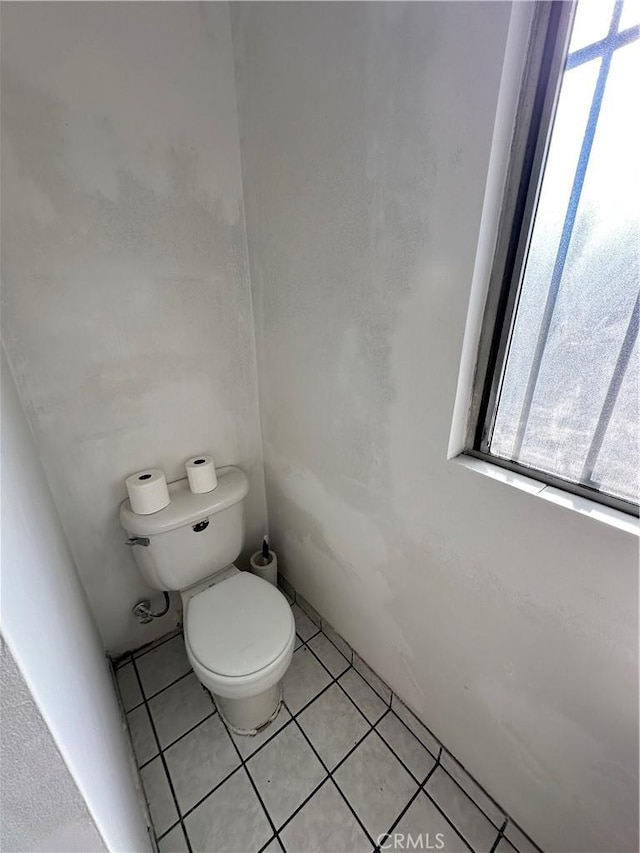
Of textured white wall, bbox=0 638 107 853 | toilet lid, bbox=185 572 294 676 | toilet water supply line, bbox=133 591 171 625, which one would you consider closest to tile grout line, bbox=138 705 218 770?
toilet water supply line, bbox=133 591 171 625

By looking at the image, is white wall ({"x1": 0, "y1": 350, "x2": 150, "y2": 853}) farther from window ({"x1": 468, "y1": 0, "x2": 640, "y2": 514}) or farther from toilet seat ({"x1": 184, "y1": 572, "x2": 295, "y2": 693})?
window ({"x1": 468, "y1": 0, "x2": 640, "y2": 514})

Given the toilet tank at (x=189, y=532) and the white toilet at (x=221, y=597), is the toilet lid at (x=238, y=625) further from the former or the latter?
the toilet tank at (x=189, y=532)

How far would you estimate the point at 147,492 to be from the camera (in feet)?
3.91

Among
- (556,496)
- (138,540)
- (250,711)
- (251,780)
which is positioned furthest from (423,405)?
(251,780)

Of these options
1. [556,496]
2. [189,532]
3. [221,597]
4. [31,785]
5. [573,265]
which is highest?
[573,265]

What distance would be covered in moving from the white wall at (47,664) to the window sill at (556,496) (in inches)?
31.9

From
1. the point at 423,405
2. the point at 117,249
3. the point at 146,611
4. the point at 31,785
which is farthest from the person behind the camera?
the point at 146,611

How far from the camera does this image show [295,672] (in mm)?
1430

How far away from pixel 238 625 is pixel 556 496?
3.34 ft

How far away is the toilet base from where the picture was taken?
3.84 feet

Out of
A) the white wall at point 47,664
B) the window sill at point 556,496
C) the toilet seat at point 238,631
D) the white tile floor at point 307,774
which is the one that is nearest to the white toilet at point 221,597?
the toilet seat at point 238,631

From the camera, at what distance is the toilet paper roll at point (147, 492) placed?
119 centimetres

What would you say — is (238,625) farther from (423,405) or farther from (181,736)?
(423,405)

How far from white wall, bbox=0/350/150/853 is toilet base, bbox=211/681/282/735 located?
0.37 metres
